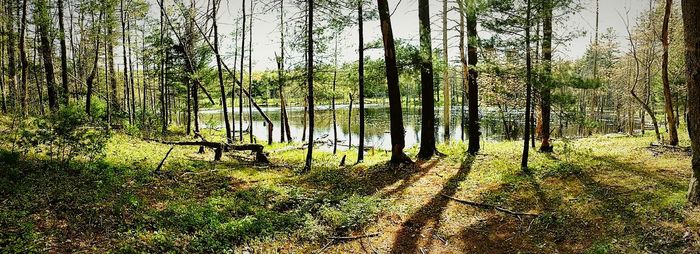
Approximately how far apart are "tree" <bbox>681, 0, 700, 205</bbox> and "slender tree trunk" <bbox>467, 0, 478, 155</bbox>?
190 inches

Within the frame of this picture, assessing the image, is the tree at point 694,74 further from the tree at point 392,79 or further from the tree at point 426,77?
the tree at point 392,79

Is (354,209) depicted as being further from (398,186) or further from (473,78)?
(473,78)

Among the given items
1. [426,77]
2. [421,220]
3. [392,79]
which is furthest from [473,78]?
[421,220]

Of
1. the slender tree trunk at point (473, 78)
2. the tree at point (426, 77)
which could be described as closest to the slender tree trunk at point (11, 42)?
the tree at point (426, 77)

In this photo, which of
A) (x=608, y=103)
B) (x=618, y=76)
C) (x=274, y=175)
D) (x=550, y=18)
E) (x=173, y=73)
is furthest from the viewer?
(x=608, y=103)

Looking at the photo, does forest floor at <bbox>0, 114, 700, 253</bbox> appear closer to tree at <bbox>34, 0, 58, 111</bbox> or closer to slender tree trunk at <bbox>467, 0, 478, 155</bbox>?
slender tree trunk at <bbox>467, 0, 478, 155</bbox>

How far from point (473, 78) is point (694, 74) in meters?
6.45

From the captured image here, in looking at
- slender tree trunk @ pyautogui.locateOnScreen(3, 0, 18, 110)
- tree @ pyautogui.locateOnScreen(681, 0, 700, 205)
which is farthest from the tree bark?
slender tree trunk @ pyautogui.locateOnScreen(3, 0, 18, 110)

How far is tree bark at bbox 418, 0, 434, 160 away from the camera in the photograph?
39.9 feet

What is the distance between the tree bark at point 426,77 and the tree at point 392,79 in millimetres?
1015

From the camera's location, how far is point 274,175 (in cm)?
1171

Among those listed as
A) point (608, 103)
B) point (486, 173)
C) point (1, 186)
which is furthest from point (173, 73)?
point (608, 103)

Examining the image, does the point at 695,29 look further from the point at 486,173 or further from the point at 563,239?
the point at 486,173

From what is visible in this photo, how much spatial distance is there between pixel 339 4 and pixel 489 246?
29.4 feet
